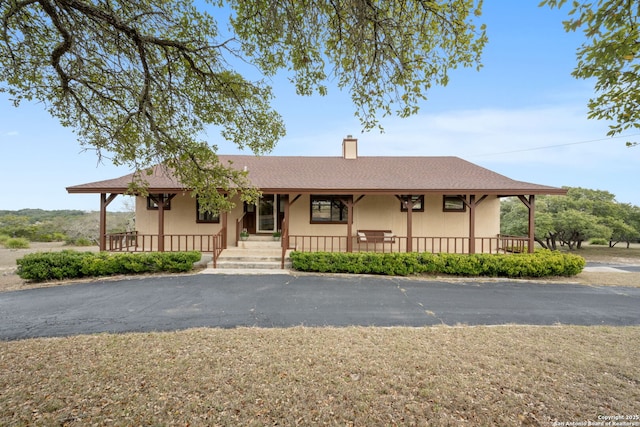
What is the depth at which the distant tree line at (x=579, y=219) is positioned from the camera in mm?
17450

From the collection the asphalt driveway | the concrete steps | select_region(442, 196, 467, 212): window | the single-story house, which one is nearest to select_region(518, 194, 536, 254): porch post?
the single-story house

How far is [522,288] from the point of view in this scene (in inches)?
307

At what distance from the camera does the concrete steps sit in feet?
31.4

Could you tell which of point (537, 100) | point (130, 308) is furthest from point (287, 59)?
point (537, 100)

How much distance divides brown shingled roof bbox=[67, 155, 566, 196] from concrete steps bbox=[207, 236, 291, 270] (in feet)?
7.73

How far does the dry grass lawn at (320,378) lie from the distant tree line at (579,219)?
16894 mm

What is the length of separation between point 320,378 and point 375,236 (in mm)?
7992

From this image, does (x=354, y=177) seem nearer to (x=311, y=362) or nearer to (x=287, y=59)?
(x=287, y=59)

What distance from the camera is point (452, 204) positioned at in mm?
11797

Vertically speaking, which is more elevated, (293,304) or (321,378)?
(321,378)

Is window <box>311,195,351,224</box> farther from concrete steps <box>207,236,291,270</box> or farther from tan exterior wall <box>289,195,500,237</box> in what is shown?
concrete steps <box>207,236,291,270</box>

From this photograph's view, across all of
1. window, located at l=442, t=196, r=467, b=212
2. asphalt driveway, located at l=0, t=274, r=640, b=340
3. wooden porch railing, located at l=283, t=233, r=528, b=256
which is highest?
window, located at l=442, t=196, r=467, b=212

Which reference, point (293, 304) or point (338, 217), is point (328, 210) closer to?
point (338, 217)

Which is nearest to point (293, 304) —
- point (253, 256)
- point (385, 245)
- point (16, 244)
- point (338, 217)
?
point (253, 256)
